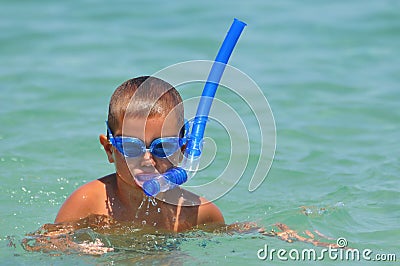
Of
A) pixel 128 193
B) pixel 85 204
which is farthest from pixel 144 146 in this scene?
pixel 85 204

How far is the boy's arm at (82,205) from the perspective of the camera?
3809 millimetres

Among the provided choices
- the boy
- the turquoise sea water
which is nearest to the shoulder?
the boy

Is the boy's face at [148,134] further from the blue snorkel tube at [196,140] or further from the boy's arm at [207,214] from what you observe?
the boy's arm at [207,214]

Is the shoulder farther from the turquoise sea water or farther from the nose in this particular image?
the nose

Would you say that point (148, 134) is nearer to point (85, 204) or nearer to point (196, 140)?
point (196, 140)

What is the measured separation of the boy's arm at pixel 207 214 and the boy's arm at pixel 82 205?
0.50 metres

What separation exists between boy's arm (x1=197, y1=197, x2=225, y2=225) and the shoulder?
1.58 feet

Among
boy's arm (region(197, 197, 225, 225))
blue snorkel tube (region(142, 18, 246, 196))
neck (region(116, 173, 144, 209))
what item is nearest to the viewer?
blue snorkel tube (region(142, 18, 246, 196))

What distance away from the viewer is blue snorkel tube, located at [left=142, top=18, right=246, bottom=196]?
137 inches

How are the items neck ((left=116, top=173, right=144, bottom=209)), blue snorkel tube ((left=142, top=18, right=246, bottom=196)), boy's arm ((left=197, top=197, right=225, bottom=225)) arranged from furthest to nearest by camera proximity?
boy's arm ((left=197, top=197, right=225, bottom=225))
neck ((left=116, top=173, right=144, bottom=209))
blue snorkel tube ((left=142, top=18, right=246, bottom=196))

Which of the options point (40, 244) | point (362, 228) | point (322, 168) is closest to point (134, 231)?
point (40, 244)

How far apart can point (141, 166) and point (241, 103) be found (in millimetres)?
2547

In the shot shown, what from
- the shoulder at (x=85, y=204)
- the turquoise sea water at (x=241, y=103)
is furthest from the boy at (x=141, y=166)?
the turquoise sea water at (x=241, y=103)

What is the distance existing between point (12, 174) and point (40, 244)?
1626 mm
